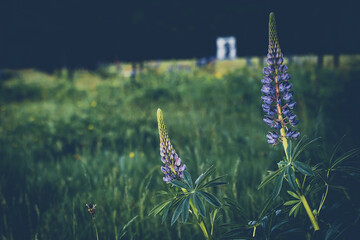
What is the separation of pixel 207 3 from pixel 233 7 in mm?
863

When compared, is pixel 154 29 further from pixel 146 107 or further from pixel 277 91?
pixel 277 91

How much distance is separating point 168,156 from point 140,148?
5.85ft

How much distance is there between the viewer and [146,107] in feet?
14.1

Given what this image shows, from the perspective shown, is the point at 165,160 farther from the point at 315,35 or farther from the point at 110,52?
the point at 110,52

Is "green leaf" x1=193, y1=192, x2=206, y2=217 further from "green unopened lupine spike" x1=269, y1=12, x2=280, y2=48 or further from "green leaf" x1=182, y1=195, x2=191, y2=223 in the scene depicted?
"green unopened lupine spike" x1=269, y1=12, x2=280, y2=48

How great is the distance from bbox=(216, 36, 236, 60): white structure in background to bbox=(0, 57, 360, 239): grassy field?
3.53m

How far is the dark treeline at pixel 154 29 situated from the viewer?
19.8 feet

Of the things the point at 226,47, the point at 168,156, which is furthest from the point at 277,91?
the point at 226,47

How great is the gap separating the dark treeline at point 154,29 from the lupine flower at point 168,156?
5.19m

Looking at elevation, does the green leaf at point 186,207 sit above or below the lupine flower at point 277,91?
below

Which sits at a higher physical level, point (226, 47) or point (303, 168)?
point (226, 47)

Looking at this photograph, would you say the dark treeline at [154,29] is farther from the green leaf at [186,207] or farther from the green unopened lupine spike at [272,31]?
the green leaf at [186,207]

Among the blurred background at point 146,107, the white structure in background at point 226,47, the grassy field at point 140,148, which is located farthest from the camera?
the white structure in background at point 226,47

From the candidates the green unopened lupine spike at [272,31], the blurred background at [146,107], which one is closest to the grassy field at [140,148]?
the blurred background at [146,107]
